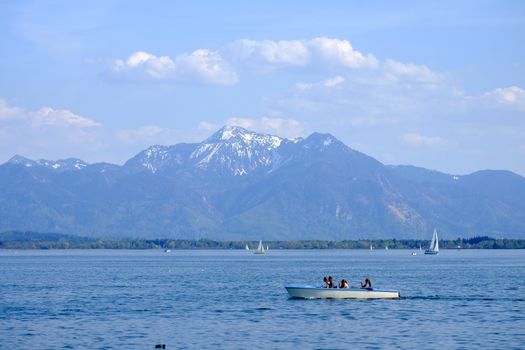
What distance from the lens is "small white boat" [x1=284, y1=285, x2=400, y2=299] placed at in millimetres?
99188

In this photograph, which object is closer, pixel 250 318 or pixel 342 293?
pixel 250 318

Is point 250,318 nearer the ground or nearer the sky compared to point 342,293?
nearer the ground

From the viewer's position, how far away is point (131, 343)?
218 ft

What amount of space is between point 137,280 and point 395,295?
5471cm

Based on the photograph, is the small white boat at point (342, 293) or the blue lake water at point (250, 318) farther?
the small white boat at point (342, 293)

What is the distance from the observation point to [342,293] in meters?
99.7

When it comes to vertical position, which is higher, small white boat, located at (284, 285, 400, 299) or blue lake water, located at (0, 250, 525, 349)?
small white boat, located at (284, 285, 400, 299)

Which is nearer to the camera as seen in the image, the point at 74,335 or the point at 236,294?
the point at 74,335

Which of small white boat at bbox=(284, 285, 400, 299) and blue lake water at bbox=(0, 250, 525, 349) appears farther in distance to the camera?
small white boat at bbox=(284, 285, 400, 299)

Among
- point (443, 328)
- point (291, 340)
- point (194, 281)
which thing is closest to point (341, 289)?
point (443, 328)

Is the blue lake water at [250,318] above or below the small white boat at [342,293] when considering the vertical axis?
below

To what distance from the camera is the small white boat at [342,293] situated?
325ft

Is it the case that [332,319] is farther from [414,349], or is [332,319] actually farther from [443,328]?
[414,349]

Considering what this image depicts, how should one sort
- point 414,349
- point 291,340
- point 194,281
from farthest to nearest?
point 194,281 → point 291,340 → point 414,349
